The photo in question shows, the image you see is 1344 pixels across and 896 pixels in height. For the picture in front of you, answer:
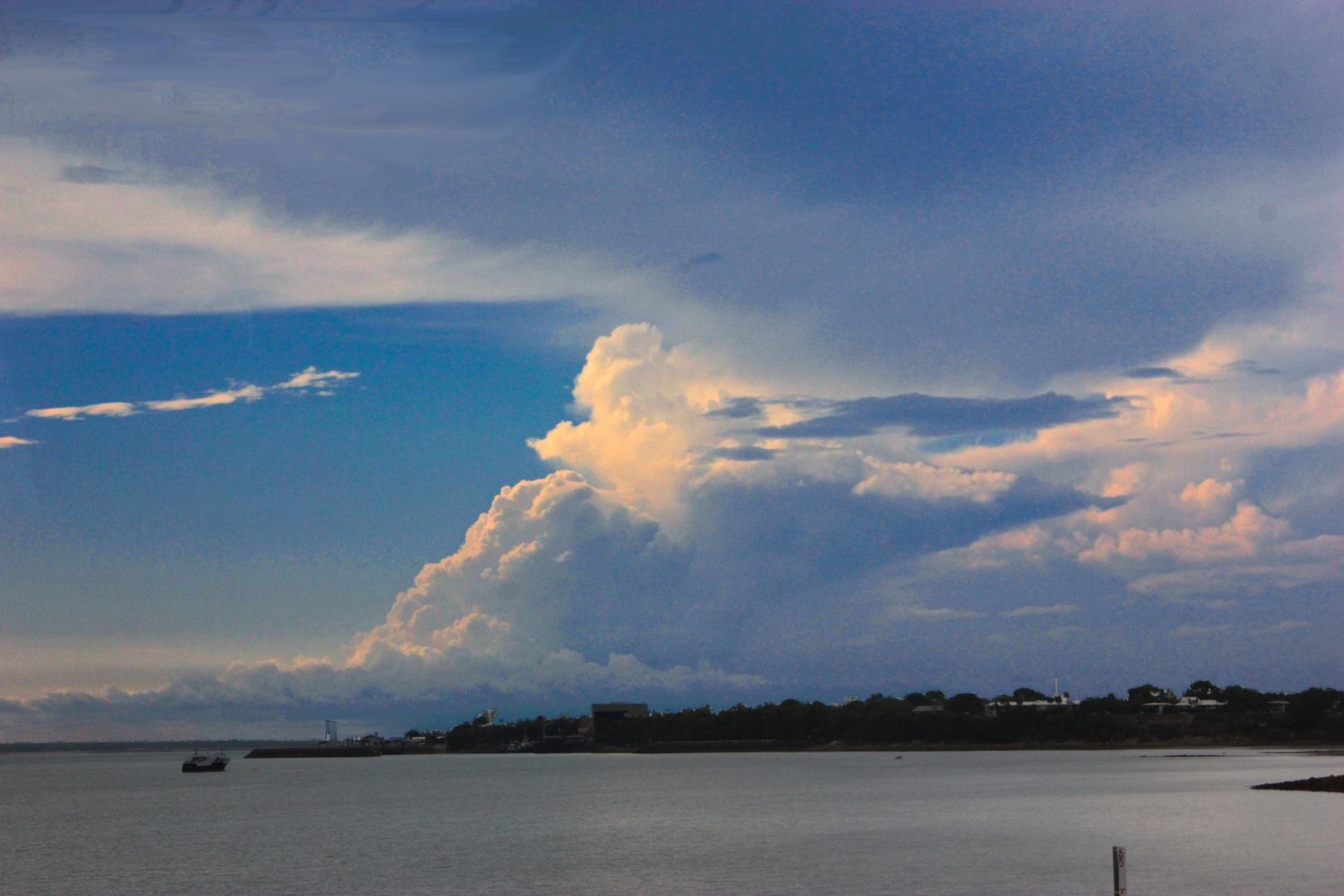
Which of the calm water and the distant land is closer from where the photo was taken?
the calm water

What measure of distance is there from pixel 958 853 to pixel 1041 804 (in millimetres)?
50386

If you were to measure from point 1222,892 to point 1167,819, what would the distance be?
46.5 metres

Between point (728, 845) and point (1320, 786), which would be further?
point (1320, 786)

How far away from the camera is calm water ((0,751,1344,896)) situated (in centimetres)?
6844

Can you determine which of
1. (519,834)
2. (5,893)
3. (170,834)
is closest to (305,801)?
(170,834)

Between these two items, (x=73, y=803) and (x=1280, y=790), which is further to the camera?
(x=73, y=803)

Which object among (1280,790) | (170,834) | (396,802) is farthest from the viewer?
(396,802)

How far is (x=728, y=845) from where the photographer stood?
301 feet

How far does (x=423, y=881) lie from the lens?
74062mm

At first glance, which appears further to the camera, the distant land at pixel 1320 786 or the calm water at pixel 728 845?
the distant land at pixel 1320 786

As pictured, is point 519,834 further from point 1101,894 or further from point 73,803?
point 73,803

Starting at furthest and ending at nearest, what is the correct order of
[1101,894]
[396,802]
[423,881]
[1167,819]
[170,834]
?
[396,802] → [170,834] → [1167,819] → [423,881] → [1101,894]

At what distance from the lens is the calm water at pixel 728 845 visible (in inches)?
2694

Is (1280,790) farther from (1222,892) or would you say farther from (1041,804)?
(1222,892)
